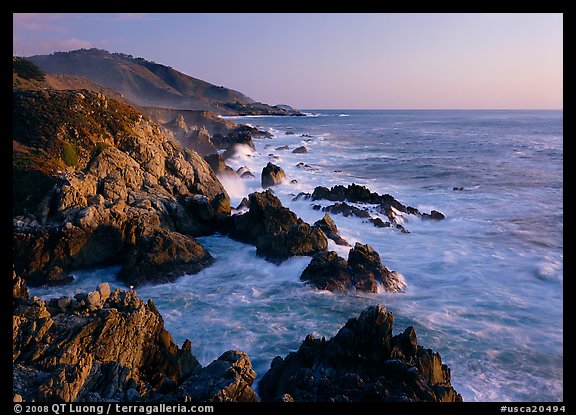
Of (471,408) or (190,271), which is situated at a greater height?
(471,408)

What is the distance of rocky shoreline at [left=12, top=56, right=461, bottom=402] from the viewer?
9336mm

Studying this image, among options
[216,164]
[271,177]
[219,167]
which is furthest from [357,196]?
[216,164]

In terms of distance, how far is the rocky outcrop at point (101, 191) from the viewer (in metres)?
19.4

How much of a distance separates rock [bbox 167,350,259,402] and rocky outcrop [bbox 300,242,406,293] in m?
9.40

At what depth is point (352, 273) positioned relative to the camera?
19.1 meters

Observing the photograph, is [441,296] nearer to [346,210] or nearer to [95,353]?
[346,210]

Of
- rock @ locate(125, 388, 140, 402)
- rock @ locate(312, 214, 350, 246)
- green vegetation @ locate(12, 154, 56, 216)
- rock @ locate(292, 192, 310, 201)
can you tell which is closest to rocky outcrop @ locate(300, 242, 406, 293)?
rock @ locate(312, 214, 350, 246)

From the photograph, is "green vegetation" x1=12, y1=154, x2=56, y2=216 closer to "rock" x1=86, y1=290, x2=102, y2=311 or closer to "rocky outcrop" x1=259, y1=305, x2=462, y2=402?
"rock" x1=86, y1=290, x2=102, y2=311

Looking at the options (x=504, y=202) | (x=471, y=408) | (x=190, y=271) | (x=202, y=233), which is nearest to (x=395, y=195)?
(x=504, y=202)

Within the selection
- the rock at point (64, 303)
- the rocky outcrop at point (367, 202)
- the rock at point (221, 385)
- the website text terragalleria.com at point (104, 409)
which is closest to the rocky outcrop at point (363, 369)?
the rock at point (221, 385)

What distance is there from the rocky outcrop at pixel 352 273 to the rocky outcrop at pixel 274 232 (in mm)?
1994

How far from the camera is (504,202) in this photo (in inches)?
1394
